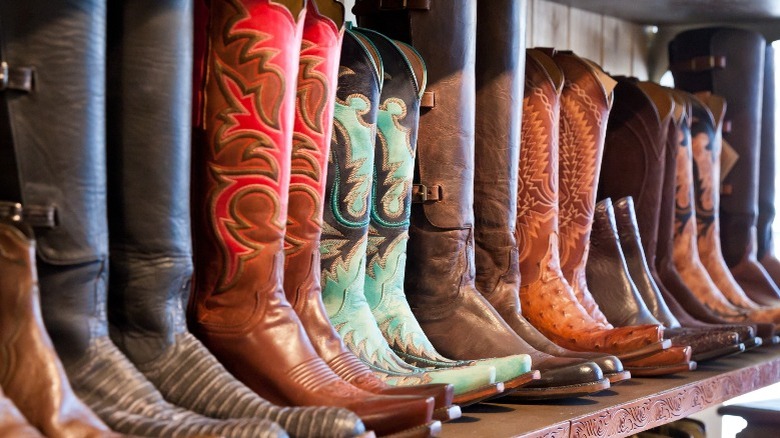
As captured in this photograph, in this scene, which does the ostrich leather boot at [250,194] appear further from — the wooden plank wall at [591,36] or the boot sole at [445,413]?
the wooden plank wall at [591,36]

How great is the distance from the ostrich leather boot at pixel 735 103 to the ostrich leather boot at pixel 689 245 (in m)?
0.37

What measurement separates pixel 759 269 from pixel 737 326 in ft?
2.55

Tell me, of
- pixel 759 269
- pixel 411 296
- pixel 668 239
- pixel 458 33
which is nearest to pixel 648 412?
pixel 411 296

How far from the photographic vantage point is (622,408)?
6.41 ft

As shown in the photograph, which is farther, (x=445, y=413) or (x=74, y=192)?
(x=445, y=413)

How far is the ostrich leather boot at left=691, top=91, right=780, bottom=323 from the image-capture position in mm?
3152

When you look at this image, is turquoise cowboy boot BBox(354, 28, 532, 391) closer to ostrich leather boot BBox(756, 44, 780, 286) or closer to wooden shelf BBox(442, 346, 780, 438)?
wooden shelf BBox(442, 346, 780, 438)

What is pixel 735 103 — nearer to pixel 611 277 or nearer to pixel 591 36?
pixel 591 36

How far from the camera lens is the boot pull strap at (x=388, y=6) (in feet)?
6.83

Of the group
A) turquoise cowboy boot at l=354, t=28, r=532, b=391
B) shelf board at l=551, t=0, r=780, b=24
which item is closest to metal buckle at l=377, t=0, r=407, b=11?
turquoise cowboy boot at l=354, t=28, r=532, b=391

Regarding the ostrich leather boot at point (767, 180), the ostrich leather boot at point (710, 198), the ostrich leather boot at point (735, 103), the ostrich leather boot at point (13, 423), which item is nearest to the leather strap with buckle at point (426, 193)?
the ostrich leather boot at point (13, 423)

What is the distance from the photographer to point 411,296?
2.09 metres

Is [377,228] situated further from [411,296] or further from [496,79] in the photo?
[496,79]

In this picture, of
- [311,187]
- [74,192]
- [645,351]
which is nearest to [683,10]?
[645,351]
